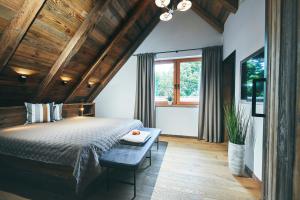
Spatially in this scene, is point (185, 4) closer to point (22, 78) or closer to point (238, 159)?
point (238, 159)

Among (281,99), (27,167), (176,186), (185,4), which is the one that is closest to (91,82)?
(27,167)

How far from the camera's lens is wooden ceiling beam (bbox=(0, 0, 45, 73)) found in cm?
183

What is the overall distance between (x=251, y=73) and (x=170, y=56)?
2336mm

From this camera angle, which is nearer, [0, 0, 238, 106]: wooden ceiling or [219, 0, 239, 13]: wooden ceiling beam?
[0, 0, 238, 106]: wooden ceiling

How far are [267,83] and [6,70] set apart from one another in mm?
3235

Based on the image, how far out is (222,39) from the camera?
3.83m

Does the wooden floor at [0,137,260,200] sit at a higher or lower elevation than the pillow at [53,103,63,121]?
lower

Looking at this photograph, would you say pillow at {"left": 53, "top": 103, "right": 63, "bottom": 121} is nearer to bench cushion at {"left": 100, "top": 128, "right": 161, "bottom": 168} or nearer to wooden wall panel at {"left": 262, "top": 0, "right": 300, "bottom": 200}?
bench cushion at {"left": 100, "top": 128, "right": 161, "bottom": 168}

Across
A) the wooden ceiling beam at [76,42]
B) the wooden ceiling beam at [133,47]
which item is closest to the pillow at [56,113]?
the wooden ceiling beam at [76,42]

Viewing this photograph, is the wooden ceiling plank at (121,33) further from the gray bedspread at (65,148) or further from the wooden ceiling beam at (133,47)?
the gray bedspread at (65,148)

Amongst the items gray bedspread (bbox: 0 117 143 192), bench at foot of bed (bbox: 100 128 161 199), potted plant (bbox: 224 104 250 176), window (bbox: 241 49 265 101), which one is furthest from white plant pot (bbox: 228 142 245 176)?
gray bedspread (bbox: 0 117 143 192)

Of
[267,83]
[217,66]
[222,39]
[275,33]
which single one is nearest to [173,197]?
[267,83]

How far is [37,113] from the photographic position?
2.99 metres

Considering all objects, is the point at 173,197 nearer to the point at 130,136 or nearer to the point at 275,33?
the point at 130,136
